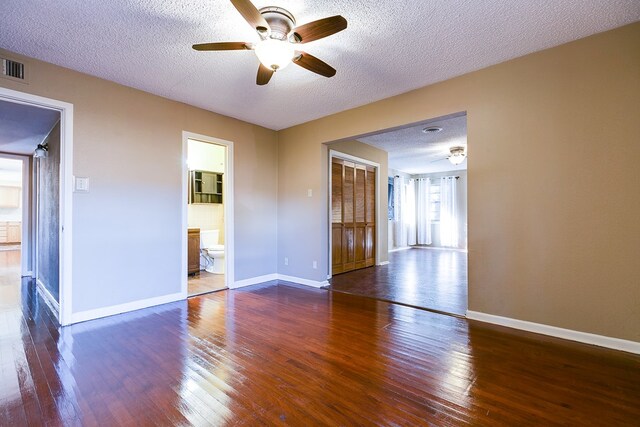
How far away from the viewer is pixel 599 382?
1.84 m

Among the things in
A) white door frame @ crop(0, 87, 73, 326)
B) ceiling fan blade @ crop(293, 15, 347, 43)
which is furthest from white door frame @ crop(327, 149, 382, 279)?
white door frame @ crop(0, 87, 73, 326)

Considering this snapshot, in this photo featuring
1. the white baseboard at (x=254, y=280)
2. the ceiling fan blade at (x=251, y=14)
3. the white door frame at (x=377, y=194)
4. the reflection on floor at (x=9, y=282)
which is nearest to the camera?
the ceiling fan blade at (x=251, y=14)

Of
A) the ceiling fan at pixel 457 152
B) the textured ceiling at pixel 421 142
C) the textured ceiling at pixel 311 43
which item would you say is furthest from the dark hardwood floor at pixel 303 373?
the ceiling fan at pixel 457 152

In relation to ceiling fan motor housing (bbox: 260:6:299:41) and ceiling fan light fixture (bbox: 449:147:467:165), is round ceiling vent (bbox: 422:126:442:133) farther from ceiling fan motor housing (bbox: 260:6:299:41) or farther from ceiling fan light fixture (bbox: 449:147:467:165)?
ceiling fan motor housing (bbox: 260:6:299:41)

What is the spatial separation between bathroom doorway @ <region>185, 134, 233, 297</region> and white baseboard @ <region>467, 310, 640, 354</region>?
3619mm

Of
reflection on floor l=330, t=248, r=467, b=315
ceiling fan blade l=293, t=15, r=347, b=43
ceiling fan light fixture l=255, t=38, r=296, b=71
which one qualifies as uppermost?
ceiling fan blade l=293, t=15, r=347, b=43

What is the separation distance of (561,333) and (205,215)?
5.61m

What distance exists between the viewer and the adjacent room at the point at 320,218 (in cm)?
178

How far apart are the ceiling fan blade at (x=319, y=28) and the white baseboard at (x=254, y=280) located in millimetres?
3441

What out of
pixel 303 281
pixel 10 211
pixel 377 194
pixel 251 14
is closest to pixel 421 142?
pixel 377 194

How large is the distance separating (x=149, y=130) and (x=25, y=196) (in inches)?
151

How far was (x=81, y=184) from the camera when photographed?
2965 millimetres

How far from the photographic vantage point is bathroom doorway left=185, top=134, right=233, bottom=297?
5.01m

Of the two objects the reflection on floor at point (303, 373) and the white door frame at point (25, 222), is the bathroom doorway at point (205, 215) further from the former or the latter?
the white door frame at point (25, 222)
